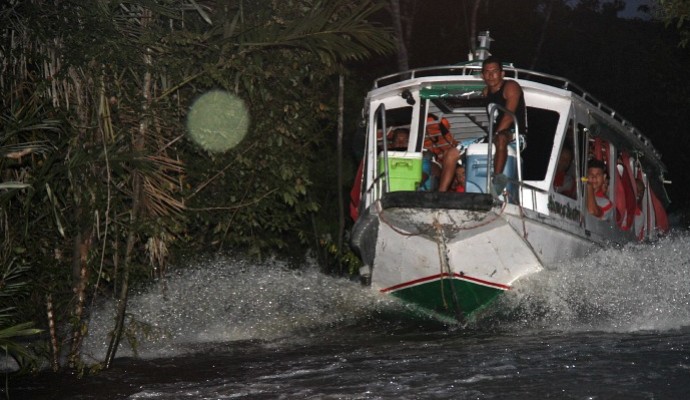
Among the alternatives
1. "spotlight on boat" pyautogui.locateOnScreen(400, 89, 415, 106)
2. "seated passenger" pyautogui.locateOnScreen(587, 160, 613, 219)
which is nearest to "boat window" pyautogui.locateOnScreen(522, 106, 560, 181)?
"seated passenger" pyautogui.locateOnScreen(587, 160, 613, 219)

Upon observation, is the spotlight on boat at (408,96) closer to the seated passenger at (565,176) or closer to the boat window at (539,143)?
the boat window at (539,143)

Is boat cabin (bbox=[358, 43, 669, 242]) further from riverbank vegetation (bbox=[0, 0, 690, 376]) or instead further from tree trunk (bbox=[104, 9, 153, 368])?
tree trunk (bbox=[104, 9, 153, 368])

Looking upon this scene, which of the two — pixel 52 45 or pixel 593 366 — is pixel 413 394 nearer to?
pixel 593 366

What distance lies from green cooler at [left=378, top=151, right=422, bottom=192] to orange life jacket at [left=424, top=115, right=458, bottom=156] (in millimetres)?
861

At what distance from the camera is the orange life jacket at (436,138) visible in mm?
10430

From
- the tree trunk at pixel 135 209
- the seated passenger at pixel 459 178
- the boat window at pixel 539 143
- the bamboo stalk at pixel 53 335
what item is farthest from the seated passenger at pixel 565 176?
the bamboo stalk at pixel 53 335

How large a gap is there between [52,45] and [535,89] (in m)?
4.44

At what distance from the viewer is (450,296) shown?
9734mm

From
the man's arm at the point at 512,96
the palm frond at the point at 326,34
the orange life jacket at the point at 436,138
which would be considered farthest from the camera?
the orange life jacket at the point at 436,138

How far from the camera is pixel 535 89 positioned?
31.7 feet

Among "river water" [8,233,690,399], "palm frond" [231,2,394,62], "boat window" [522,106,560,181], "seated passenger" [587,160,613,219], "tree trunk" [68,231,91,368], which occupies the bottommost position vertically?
"river water" [8,233,690,399]

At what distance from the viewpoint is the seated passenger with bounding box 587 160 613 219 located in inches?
407

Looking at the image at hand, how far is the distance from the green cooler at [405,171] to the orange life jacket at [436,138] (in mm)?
861

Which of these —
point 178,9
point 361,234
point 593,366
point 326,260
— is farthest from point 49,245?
point 326,260
